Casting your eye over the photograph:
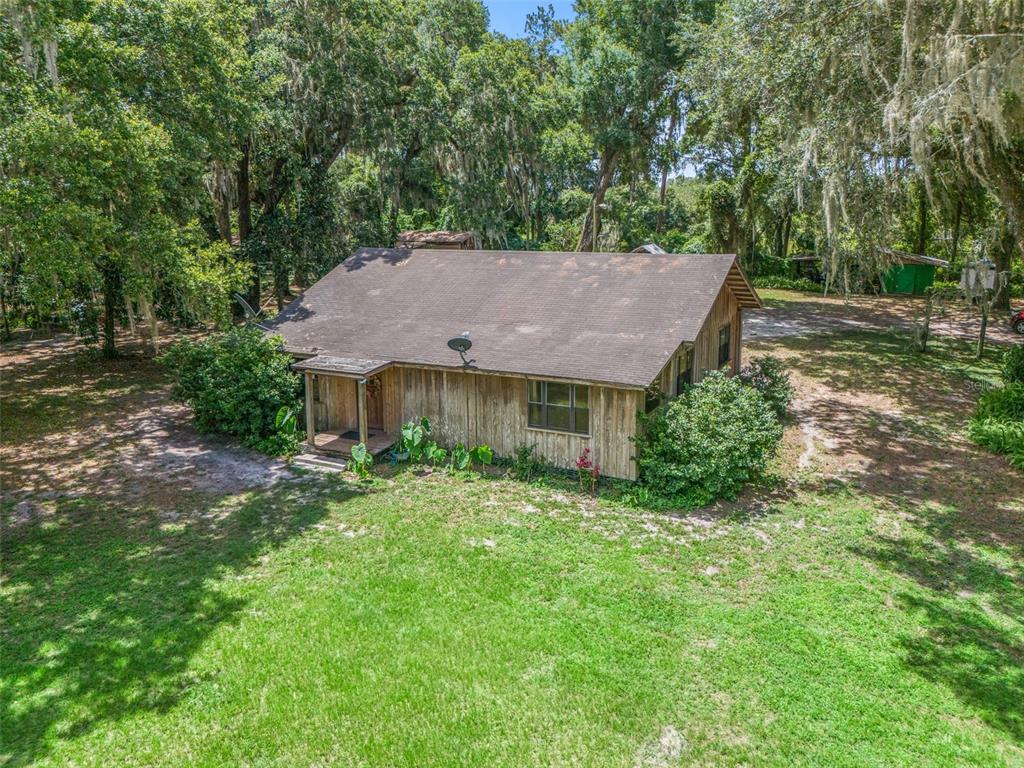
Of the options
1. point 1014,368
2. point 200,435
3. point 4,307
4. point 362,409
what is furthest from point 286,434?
point 1014,368

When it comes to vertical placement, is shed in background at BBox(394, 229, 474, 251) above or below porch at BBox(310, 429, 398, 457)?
above

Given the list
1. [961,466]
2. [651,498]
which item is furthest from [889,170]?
[651,498]

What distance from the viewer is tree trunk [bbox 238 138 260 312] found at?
21.5 m

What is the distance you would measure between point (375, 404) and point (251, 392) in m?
2.40

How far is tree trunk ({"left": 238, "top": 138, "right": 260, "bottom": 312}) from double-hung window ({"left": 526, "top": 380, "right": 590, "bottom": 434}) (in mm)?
12951

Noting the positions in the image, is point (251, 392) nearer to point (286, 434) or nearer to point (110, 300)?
point (286, 434)

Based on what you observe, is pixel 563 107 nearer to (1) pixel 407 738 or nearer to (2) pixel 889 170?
(2) pixel 889 170

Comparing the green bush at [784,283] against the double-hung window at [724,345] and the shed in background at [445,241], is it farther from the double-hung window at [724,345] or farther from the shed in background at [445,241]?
the double-hung window at [724,345]

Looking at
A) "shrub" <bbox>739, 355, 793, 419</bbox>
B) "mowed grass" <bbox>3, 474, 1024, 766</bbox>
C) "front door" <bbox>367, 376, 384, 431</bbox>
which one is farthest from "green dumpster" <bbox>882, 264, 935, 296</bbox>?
"front door" <bbox>367, 376, 384, 431</bbox>

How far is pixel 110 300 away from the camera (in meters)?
19.4

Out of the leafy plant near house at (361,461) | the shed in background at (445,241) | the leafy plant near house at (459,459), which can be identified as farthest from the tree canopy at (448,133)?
the leafy plant near house at (459,459)

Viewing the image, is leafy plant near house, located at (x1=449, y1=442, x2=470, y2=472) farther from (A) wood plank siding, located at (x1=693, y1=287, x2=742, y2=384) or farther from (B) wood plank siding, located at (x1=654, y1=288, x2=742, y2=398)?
(A) wood plank siding, located at (x1=693, y1=287, x2=742, y2=384)

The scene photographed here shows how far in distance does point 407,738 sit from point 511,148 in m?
24.8

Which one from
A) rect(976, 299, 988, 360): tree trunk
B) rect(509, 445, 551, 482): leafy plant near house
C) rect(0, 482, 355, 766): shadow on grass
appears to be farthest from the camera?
rect(976, 299, 988, 360): tree trunk
